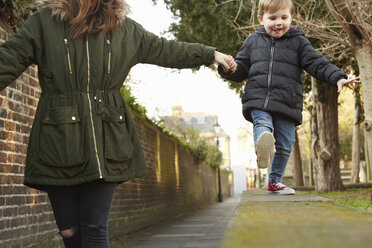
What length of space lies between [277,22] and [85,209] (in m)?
2.28

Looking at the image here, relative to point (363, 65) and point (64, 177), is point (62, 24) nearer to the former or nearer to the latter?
point (64, 177)

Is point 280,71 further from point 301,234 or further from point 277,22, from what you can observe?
point 301,234

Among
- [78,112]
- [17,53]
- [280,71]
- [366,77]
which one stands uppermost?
[366,77]

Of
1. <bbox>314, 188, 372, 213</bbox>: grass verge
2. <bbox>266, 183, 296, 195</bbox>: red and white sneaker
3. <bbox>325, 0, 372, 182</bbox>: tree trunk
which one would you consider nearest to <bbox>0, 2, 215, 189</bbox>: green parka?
<bbox>266, 183, 296, 195</bbox>: red and white sneaker

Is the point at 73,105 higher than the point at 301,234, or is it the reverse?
the point at 73,105

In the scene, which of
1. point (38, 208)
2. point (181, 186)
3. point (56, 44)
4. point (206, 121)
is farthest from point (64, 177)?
point (206, 121)

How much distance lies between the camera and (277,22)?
12.4 ft

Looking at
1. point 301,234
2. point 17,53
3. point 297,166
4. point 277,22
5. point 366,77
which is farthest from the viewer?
point 297,166

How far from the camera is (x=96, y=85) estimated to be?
8.09 feet

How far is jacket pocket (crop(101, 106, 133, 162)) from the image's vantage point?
2.42 meters

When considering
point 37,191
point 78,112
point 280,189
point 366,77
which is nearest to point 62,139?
point 78,112

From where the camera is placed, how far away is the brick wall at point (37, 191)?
4.34 metres

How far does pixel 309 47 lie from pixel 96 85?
2.12 metres

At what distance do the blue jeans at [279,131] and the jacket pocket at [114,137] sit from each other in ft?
5.00
